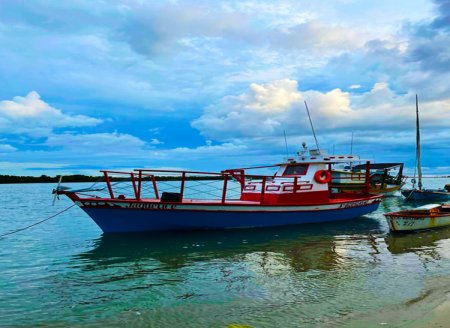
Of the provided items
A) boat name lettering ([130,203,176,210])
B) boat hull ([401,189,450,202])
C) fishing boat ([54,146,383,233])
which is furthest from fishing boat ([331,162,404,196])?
boat name lettering ([130,203,176,210])

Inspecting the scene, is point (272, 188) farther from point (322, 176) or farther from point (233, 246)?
point (233, 246)

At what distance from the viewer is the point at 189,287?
9.76 meters

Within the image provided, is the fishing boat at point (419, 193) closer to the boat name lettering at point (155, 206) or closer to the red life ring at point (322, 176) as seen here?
the red life ring at point (322, 176)

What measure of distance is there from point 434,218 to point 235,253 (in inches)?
416

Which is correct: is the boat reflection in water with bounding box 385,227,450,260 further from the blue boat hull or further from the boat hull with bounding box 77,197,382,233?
the blue boat hull

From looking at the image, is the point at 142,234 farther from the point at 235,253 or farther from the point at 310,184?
the point at 310,184

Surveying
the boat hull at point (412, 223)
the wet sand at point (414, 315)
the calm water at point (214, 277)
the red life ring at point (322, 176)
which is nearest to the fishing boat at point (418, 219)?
the boat hull at point (412, 223)

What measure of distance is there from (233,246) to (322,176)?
810cm

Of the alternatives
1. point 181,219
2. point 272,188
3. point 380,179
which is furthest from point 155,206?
point 380,179

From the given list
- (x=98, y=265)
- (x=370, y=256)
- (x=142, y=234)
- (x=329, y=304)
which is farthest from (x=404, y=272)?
(x=142, y=234)

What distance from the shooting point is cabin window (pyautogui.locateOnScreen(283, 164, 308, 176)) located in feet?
71.2

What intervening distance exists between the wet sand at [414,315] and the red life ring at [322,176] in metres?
12.4

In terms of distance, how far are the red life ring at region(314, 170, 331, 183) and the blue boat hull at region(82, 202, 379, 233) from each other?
2044 mm

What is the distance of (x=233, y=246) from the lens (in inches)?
597
